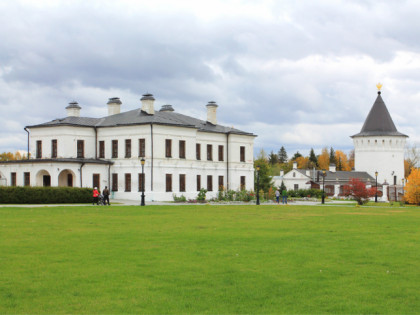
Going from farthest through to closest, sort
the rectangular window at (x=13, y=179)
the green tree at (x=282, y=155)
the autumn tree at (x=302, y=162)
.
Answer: the green tree at (x=282, y=155) < the autumn tree at (x=302, y=162) < the rectangular window at (x=13, y=179)

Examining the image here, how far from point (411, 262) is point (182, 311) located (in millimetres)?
6478

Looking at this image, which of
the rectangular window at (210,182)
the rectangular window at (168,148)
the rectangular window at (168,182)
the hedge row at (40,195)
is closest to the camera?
the hedge row at (40,195)

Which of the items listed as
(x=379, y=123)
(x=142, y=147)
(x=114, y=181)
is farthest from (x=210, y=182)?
(x=379, y=123)

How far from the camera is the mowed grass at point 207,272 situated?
351 inches

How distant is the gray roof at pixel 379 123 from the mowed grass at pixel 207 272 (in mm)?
75180

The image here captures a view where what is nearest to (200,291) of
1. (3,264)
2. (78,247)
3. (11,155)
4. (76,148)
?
(3,264)

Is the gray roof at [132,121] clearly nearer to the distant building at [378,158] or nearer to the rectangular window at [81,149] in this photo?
the rectangular window at [81,149]

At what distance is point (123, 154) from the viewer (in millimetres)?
52844

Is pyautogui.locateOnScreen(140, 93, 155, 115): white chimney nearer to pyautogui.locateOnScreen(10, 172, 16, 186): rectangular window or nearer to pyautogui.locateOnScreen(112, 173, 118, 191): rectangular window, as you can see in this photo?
pyautogui.locateOnScreen(112, 173, 118, 191): rectangular window

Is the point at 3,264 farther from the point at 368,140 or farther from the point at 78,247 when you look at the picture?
the point at 368,140

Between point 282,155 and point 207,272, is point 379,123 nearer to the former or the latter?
point 282,155

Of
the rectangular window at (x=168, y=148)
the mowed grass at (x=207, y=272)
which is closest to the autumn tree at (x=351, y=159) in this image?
the rectangular window at (x=168, y=148)

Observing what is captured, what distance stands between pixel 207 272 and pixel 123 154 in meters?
42.5

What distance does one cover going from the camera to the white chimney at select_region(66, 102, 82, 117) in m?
57.3
